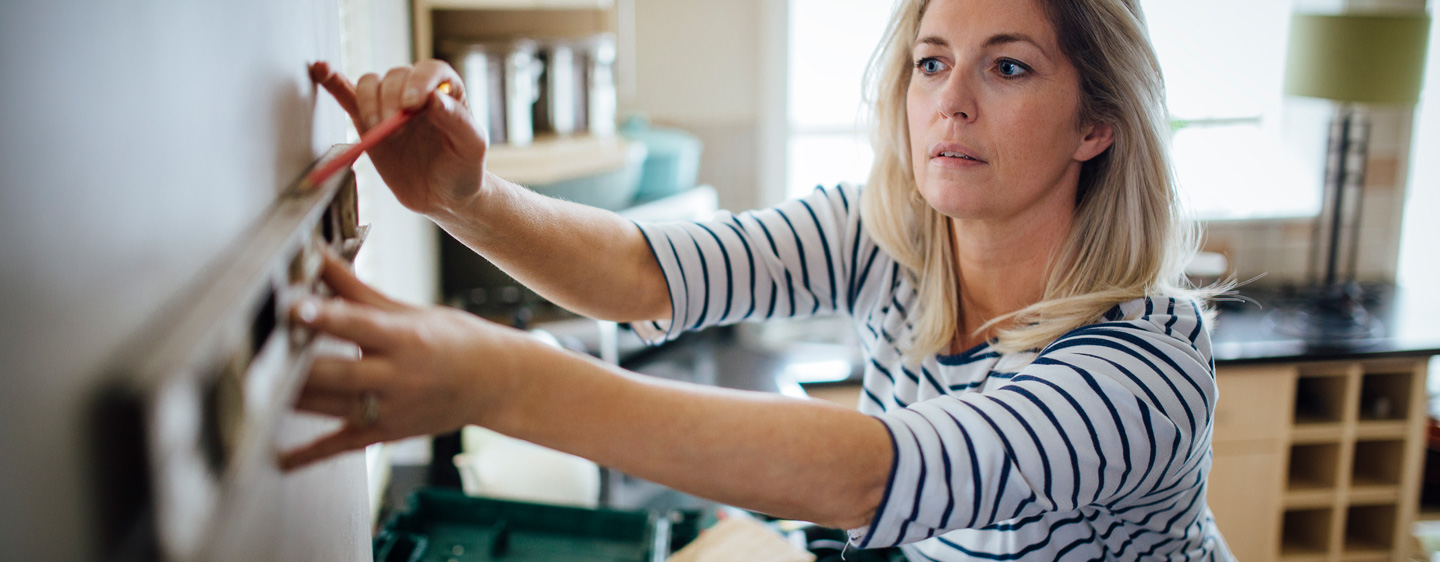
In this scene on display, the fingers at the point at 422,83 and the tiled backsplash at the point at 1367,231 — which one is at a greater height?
the fingers at the point at 422,83

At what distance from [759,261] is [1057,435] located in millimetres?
505

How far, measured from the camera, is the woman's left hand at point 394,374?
0.47 metres

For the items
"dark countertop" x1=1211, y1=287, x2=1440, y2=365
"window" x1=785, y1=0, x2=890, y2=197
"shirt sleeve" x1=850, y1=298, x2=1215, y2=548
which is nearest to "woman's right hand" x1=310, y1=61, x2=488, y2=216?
"shirt sleeve" x1=850, y1=298, x2=1215, y2=548

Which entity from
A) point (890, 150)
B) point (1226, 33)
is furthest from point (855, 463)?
point (1226, 33)

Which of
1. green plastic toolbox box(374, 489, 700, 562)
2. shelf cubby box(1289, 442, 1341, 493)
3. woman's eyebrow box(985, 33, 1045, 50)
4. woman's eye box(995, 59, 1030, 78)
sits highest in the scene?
woman's eyebrow box(985, 33, 1045, 50)

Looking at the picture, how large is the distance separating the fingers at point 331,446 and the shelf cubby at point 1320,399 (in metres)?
3.00

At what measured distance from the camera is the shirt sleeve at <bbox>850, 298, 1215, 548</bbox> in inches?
27.3

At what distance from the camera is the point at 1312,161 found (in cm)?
341

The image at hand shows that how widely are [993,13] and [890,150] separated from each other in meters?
0.28

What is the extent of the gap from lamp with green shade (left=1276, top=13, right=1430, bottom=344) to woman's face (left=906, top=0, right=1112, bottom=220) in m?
2.29

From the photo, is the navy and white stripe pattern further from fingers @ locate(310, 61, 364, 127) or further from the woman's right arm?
fingers @ locate(310, 61, 364, 127)

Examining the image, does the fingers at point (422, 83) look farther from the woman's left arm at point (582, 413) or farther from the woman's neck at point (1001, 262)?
the woman's neck at point (1001, 262)

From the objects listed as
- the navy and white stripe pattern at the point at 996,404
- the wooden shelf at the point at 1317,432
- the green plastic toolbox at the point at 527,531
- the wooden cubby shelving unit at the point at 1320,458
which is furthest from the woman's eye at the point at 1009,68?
the wooden shelf at the point at 1317,432

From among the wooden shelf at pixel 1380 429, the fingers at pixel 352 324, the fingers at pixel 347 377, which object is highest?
the fingers at pixel 352 324
